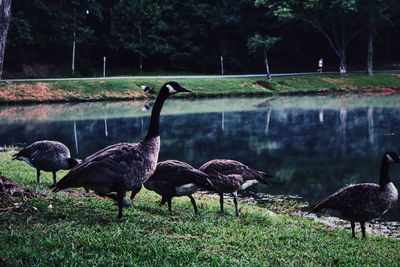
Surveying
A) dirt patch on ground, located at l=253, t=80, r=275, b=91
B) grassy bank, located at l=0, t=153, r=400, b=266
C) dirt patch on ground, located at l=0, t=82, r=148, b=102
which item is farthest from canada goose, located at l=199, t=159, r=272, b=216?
dirt patch on ground, located at l=253, t=80, r=275, b=91

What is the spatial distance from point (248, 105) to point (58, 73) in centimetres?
2616

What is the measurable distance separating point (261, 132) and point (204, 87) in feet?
70.4

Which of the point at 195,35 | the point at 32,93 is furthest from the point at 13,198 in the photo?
the point at 195,35

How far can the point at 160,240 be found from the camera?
834cm

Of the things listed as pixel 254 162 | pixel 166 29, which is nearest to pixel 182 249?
pixel 254 162

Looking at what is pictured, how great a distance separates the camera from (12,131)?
32.1m

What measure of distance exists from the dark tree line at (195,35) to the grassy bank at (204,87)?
188 inches

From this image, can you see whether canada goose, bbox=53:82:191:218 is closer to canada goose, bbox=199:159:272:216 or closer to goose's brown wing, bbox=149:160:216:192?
goose's brown wing, bbox=149:160:216:192

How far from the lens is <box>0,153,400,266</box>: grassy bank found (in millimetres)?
7316

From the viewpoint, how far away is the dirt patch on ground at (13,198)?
952 cm

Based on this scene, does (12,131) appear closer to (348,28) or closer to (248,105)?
(248,105)

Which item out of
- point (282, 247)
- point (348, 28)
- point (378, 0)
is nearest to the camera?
point (282, 247)

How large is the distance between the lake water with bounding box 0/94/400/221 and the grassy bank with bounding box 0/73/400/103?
1.88 metres

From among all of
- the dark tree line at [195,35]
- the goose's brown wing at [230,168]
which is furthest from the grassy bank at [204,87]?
the goose's brown wing at [230,168]
